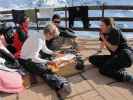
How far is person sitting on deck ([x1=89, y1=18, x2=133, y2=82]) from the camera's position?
604cm

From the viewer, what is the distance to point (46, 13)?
1055 centimetres

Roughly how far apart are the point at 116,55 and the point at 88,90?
0.81 metres

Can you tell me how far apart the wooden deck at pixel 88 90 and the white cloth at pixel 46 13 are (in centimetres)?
427

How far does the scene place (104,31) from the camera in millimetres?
6359

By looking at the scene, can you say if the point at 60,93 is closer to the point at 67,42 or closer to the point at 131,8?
the point at 67,42

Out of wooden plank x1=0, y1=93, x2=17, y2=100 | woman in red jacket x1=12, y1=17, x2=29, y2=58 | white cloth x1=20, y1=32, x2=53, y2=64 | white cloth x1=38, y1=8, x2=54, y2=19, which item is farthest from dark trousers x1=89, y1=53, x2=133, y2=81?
white cloth x1=38, y1=8, x2=54, y2=19

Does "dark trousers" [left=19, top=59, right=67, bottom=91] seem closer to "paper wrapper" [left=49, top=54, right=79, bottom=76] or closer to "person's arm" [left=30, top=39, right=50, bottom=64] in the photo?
"person's arm" [left=30, top=39, right=50, bottom=64]

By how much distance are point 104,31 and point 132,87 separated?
111 cm

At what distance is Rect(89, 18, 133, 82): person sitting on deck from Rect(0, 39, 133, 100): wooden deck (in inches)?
4.7

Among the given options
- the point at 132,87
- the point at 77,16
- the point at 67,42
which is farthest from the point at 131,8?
the point at 132,87

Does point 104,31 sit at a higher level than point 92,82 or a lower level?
higher

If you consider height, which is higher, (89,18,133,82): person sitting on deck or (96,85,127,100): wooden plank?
(89,18,133,82): person sitting on deck

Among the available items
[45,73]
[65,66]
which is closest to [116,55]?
[65,66]

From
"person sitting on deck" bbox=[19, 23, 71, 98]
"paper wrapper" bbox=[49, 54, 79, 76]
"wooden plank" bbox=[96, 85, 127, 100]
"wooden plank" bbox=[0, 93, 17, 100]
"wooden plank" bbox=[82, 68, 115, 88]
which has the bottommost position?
"wooden plank" bbox=[96, 85, 127, 100]
